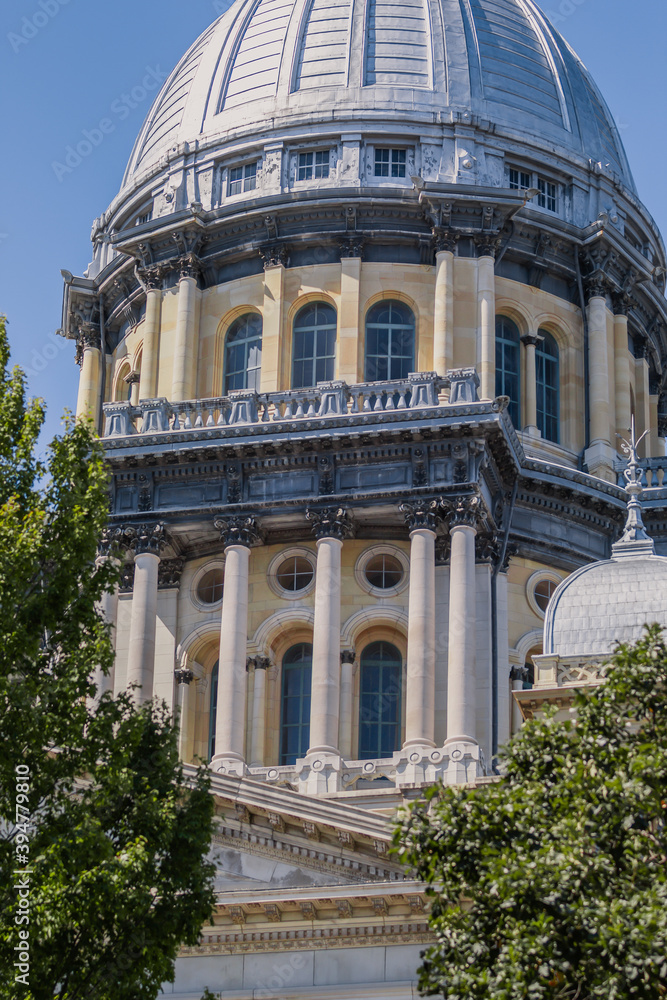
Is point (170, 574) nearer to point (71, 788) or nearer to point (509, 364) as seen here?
point (509, 364)

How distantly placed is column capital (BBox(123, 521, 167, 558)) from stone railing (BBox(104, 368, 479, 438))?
249 centimetres

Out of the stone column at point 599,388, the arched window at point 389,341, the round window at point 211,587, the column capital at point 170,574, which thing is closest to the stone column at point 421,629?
the round window at point 211,587

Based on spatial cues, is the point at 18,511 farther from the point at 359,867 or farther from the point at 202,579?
the point at 202,579

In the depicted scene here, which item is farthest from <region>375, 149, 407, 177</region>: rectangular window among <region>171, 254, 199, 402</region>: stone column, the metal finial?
the metal finial

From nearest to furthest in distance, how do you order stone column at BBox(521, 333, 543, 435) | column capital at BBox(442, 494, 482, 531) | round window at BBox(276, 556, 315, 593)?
column capital at BBox(442, 494, 482, 531), round window at BBox(276, 556, 315, 593), stone column at BBox(521, 333, 543, 435)

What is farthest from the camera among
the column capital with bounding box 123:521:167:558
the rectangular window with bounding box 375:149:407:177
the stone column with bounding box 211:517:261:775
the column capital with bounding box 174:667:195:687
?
the rectangular window with bounding box 375:149:407:177

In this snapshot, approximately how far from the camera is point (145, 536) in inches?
2260

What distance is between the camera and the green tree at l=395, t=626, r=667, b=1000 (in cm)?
2769

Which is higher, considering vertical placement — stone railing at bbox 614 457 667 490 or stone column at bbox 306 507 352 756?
stone railing at bbox 614 457 667 490

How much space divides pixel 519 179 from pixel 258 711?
1942 centimetres

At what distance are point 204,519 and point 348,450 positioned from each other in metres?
4.16

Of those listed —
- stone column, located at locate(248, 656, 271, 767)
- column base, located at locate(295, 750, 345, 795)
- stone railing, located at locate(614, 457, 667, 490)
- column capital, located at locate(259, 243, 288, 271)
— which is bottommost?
column base, located at locate(295, 750, 345, 795)

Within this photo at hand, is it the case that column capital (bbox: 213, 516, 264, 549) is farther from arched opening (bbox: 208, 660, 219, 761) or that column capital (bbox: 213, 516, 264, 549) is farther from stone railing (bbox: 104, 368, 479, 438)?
Answer: arched opening (bbox: 208, 660, 219, 761)

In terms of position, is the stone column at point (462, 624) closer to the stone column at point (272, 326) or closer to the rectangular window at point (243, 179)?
the stone column at point (272, 326)
